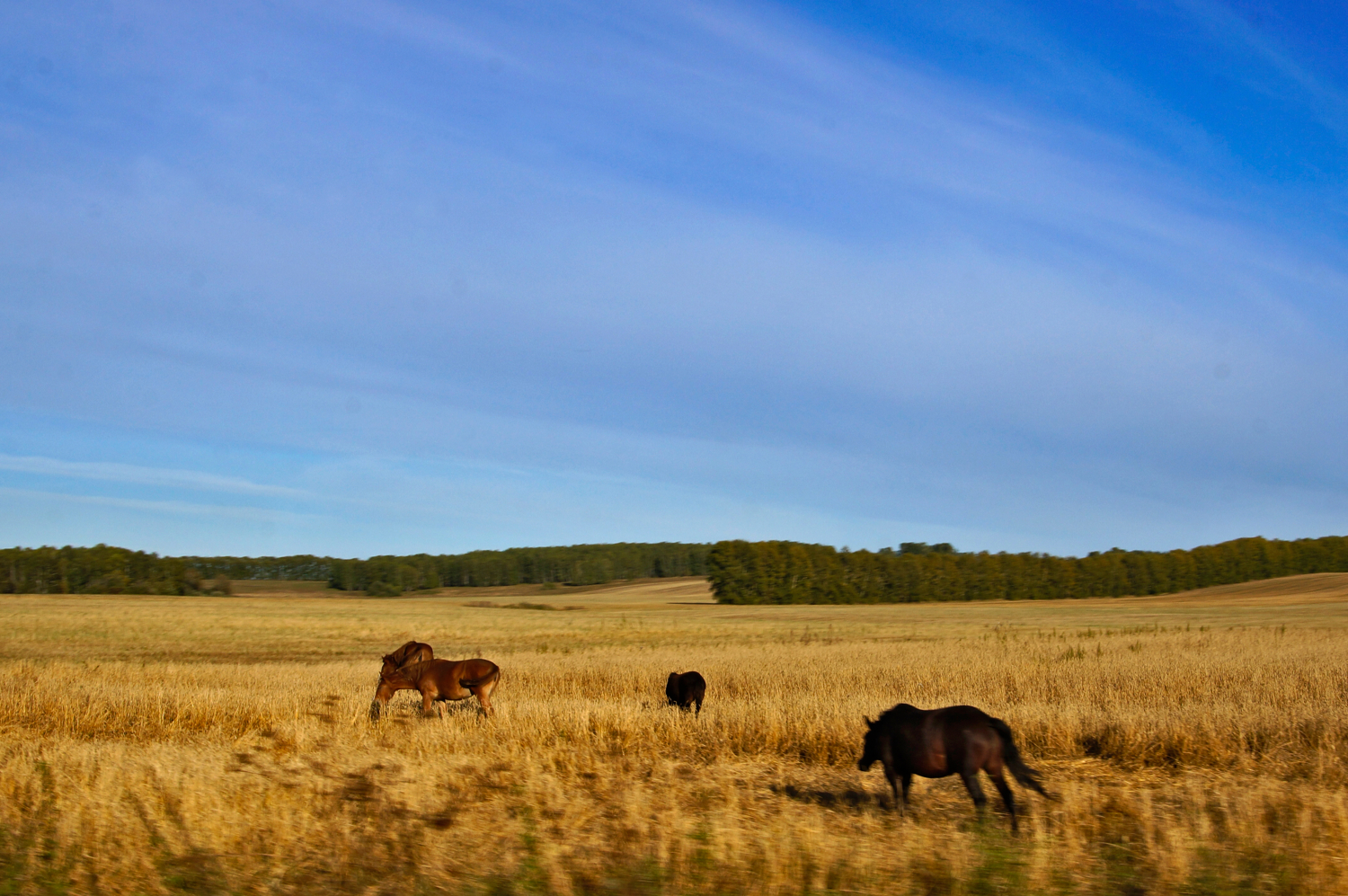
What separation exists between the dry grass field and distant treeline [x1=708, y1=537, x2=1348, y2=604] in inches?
3523

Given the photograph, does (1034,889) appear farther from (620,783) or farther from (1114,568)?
(1114,568)

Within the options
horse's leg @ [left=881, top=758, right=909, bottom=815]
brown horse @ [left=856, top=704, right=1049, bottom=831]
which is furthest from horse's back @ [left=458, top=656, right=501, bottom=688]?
brown horse @ [left=856, top=704, right=1049, bottom=831]

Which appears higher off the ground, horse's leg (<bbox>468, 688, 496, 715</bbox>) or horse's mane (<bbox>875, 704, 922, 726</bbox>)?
horse's mane (<bbox>875, 704, 922, 726</bbox>)

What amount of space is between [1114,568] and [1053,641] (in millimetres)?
98491

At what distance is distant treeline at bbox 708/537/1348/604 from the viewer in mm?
109500

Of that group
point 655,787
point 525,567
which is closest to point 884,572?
point 525,567

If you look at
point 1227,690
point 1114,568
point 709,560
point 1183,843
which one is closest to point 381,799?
point 1183,843

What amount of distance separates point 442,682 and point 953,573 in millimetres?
108132

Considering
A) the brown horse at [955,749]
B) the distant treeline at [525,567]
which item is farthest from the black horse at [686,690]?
the distant treeline at [525,567]

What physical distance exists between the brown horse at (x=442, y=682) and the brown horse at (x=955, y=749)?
7.79 m

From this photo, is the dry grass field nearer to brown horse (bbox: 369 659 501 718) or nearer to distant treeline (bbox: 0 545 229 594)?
brown horse (bbox: 369 659 501 718)

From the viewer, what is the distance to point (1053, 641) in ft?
106

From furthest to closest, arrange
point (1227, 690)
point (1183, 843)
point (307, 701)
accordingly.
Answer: point (1227, 690), point (307, 701), point (1183, 843)

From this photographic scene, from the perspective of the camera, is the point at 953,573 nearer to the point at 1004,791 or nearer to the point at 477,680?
the point at 477,680
